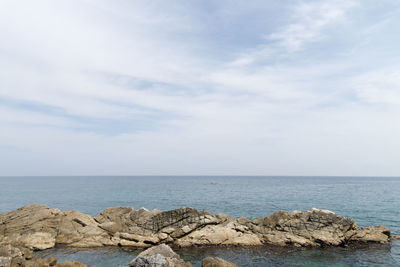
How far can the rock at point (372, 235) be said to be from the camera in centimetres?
2791

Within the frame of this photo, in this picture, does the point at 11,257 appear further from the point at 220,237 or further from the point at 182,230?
the point at 220,237

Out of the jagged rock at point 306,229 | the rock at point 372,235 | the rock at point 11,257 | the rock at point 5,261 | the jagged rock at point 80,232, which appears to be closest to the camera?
the rock at point 5,261

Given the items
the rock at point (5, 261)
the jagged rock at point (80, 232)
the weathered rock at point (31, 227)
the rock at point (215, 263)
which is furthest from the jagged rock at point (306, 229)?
the rock at point (5, 261)

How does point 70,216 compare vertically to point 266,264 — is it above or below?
above

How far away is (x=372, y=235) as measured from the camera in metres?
28.4

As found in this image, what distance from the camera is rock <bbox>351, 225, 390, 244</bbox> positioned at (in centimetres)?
2791

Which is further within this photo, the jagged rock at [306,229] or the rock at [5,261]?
the jagged rock at [306,229]

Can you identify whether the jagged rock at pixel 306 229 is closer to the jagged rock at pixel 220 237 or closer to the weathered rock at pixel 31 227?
the jagged rock at pixel 220 237

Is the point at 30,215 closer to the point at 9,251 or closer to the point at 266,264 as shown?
the point at 9,251

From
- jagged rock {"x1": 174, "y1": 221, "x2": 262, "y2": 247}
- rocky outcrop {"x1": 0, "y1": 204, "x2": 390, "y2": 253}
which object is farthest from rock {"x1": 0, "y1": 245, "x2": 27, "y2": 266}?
jagged rock {"x1": 174, "y1": 221, "x2": 262, "y2": 247}

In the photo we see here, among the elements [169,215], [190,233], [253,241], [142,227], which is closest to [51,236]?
[142,227]

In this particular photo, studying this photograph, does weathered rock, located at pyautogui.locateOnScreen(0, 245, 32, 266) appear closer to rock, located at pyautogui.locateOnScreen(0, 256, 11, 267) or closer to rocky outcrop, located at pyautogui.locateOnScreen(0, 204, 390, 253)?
rock, located at pyautogui.locateOnScreen(0, 256, 11, 267)

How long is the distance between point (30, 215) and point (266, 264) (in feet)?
89.5

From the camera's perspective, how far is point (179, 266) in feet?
62.9
